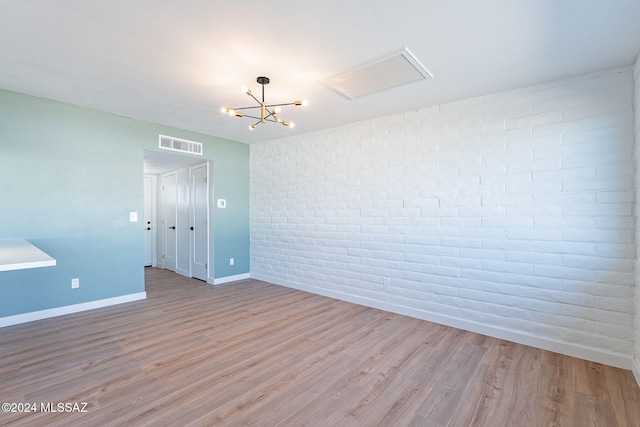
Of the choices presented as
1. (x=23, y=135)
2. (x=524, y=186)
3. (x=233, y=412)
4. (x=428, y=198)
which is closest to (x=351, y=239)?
(x=428, y=198)

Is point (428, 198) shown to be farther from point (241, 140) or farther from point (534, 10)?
point (241, 140)

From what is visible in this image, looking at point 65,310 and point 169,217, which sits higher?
point 169,217

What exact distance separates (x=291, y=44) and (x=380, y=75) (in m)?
0.93

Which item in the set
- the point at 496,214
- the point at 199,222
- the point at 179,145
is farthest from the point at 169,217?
the point at 496,214

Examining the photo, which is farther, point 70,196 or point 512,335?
point 70,196

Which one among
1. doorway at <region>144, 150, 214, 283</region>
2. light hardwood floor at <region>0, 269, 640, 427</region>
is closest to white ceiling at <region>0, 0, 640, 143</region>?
doorway at <region>144, 150, 214, 283</region>

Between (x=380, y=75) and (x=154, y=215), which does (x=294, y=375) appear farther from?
(x=154, y=215)

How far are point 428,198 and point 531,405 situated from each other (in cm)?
215

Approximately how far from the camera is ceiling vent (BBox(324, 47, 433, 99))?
2.46 m

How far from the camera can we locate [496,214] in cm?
304

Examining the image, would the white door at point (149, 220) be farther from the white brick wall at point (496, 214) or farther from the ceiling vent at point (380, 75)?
the ceiling vent at point (380, 75)

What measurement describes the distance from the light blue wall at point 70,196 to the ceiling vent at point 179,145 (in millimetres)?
80

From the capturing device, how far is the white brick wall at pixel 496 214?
251cm

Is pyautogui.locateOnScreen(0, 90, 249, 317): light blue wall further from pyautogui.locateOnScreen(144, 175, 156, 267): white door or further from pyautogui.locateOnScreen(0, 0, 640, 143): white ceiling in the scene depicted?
pyautogui.locateOnScreen(144, 175, 156, 267): white door
